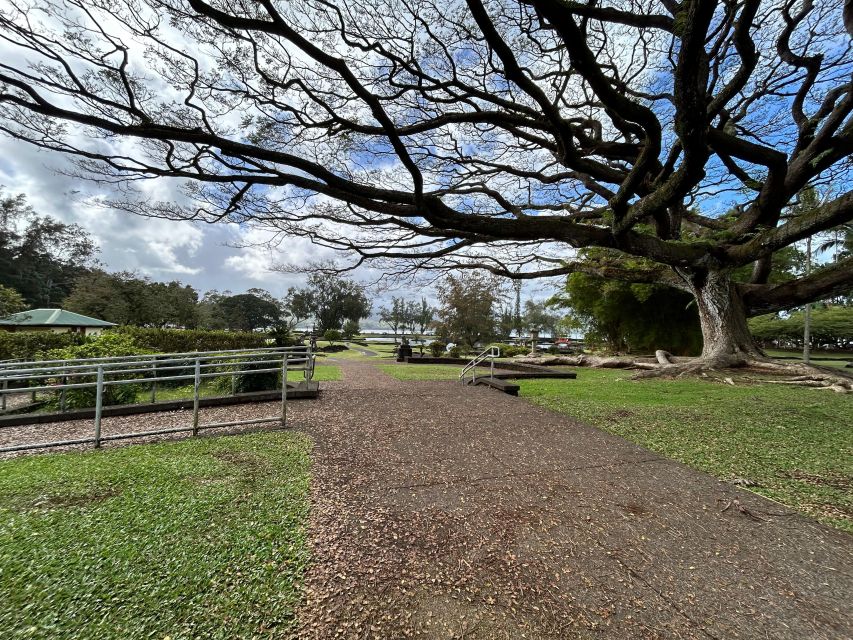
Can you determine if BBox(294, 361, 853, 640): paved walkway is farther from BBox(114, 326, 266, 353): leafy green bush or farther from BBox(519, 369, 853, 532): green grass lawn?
BBox(114, 326, 266, 353): leafy green bush

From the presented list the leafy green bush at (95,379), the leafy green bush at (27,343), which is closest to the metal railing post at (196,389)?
the leafy green bush at (95,379)

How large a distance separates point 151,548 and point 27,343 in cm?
1214

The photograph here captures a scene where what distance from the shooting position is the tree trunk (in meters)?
9.30

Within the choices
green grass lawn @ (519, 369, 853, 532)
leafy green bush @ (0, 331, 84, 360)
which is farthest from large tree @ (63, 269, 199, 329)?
green grass lawn @ (519, 369, 853, 532)

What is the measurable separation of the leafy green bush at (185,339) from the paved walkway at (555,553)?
10317mm

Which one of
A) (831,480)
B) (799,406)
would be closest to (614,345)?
(799,406)

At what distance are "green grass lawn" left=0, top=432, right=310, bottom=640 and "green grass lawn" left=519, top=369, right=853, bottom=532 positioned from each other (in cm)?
390

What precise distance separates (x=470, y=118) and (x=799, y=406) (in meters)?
8.33

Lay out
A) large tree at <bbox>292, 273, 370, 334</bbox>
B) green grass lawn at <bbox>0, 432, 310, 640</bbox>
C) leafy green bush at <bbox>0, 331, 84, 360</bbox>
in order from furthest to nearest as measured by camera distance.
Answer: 1. large tree at <bbox>292, 273, 370, 334</bbox>
2. leafy green bush at <bbox>0, 331, 84, 360</bbox>
3. green grass lawn at <bbox>0, 432, 310, 640</bbox>

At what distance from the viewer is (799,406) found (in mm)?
6281

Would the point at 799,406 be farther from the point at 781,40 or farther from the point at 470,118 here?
the point at 470,118

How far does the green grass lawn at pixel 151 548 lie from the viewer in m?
1.51

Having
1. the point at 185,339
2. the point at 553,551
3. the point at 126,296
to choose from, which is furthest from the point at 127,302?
the point at 553,551

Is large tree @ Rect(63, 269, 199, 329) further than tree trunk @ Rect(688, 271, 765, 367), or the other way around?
large tree @ Rect(63, 269, 199, 329)
